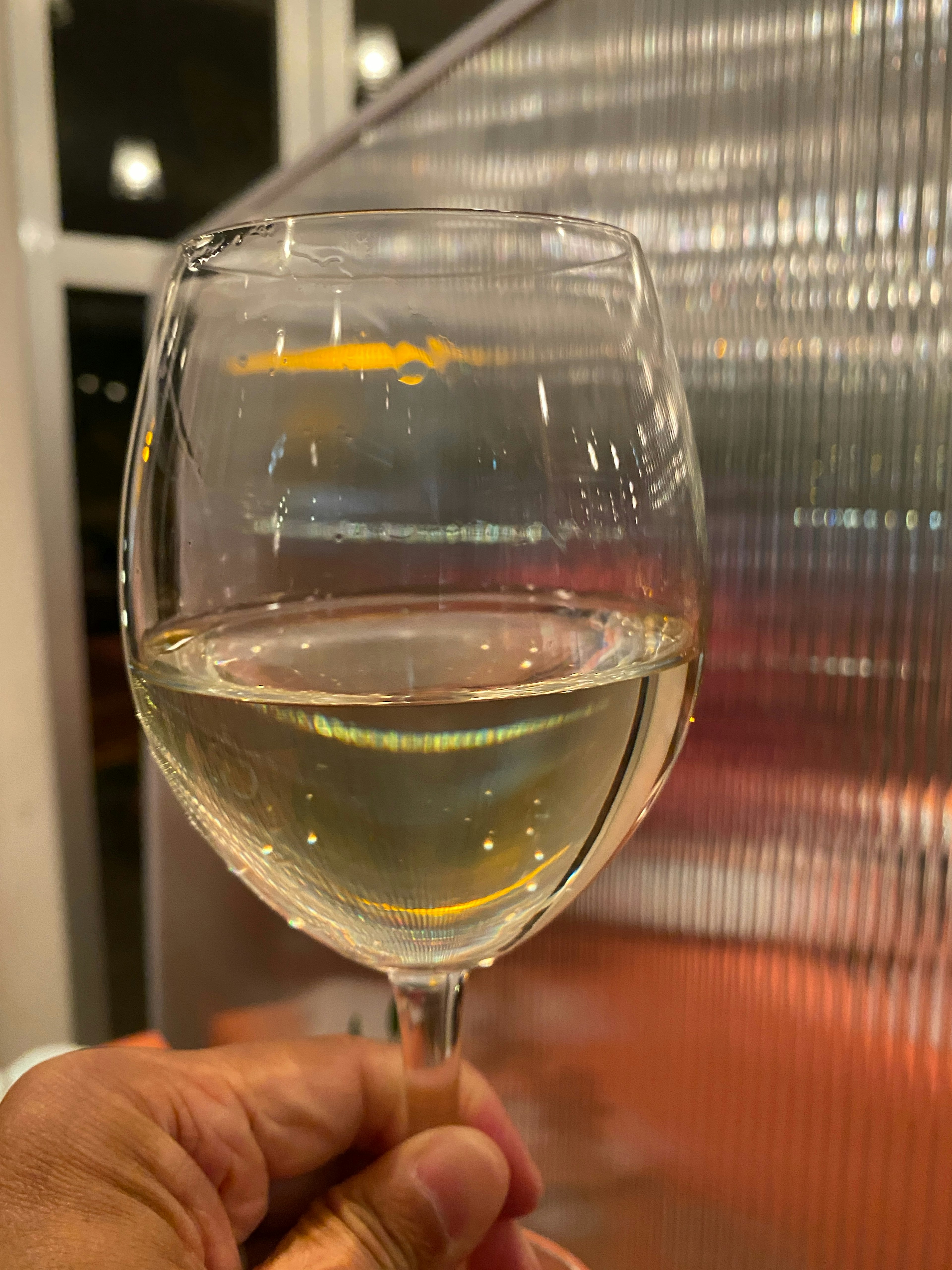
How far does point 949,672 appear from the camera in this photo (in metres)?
0.32

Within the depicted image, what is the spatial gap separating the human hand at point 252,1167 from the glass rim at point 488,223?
286 millimetres

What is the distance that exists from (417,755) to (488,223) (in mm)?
147

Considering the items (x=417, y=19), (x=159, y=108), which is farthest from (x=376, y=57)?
(x=159, y=108)

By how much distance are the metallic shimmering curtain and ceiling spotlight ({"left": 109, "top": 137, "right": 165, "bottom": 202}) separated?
3.80ft

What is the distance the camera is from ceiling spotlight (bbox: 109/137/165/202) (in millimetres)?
1421

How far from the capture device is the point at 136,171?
4.72ft

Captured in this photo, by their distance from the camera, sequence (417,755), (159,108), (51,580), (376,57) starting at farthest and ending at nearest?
(376,57), (159,108), (51,580), (417,755)

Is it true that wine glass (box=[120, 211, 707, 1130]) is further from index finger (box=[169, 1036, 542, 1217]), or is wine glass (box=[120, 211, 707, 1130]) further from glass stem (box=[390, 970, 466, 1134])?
index finger (box=[169, 1036, 542, 1217])

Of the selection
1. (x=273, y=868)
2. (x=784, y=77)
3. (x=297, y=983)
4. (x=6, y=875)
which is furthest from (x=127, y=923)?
(x=784, y=77)

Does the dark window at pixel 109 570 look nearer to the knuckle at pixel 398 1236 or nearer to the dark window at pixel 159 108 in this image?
the dark window at pixel 159 108

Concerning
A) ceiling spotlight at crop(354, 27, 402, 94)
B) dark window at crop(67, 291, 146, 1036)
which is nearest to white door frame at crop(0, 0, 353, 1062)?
dark window at crop(67, 291, 146, 1036)

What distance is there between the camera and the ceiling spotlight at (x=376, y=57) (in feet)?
5.19

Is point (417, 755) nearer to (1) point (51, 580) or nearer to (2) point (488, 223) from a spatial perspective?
(2) point (488, 223)

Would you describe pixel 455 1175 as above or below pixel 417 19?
below
